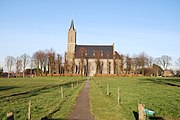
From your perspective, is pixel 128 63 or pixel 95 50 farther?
pixel 95 50

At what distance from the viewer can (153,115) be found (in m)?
11.9

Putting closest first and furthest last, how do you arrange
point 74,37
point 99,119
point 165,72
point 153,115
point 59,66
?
point 99,119 → point 153,115 → point 59,66 → point 74,37 → point 165,72

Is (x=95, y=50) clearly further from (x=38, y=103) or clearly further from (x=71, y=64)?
(x=38, y=103)

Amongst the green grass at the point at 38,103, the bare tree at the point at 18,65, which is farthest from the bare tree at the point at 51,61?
the green grass at the point at 38,103

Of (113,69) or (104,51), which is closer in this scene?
(113,69)

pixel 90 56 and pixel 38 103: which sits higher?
pixel 90 56

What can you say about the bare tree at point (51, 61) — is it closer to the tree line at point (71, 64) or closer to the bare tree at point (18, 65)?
the tree line at point (71, 64)

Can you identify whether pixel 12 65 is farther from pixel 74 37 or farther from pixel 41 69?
pixel 74 37

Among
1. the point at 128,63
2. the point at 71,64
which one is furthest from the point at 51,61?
the point at 128,63

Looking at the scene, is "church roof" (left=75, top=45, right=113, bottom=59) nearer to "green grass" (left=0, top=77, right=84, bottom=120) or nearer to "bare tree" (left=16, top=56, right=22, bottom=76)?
"bare tree" (left=16, top=56, right=22, bottom=76)

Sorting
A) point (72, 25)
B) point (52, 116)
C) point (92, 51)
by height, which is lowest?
point (52, 116)

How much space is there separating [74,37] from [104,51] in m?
Result: 17.2

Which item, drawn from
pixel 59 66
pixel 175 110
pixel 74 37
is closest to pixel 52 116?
pixel 175 110

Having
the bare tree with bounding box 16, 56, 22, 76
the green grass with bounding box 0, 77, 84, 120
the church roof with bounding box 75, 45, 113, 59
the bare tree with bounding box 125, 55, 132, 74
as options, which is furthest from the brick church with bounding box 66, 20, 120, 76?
the green grass with bounding box 0, 77, 84, 120
